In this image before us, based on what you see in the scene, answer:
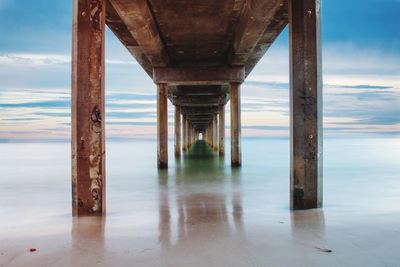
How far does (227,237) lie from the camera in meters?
4.09

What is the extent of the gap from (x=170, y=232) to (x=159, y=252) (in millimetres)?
838

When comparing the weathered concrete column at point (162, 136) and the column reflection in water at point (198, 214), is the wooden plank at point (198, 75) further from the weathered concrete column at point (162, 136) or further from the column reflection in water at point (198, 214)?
the column reflection in water at point (198, 214)

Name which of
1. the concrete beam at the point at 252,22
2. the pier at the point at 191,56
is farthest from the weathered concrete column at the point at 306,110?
the concrete beam at the point at 252,22

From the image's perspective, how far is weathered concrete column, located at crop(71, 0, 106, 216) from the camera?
5312mm

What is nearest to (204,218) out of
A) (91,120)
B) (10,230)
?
(91,120)

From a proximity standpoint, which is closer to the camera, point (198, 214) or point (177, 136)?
point (198, 214)

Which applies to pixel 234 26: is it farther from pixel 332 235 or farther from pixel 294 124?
pixel 332 235

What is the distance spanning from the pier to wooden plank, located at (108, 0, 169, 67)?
21 millimetres

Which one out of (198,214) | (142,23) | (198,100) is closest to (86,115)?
(198,214)

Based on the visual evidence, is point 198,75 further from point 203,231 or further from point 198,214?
point 203,231

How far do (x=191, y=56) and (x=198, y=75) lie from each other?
1.23 metres

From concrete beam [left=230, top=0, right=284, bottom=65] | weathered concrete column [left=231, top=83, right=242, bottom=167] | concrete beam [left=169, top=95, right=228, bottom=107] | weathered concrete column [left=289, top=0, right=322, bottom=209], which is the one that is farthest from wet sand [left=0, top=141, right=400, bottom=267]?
concrete beam [left=169, top=95, right=228, bottom=107]

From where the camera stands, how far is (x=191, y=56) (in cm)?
1424

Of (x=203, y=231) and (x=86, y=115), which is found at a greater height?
(x=86, y=115)
